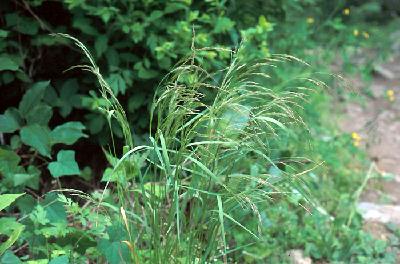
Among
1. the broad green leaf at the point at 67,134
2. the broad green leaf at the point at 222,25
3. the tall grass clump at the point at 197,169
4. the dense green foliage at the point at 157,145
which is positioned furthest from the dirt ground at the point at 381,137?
the broad green leaf at the point at 67,134

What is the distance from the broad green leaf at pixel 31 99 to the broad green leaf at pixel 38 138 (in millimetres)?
102

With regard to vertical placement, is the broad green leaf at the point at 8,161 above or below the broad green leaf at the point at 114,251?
above

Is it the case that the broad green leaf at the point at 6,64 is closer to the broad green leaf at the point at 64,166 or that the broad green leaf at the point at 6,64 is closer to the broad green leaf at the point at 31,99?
the broad green leaf at the point at 31,99

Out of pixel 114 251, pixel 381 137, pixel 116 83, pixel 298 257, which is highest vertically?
pixel 116 83

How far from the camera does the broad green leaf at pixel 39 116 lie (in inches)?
106

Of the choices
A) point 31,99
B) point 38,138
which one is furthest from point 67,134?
point 31,99

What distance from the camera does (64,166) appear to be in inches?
94.0

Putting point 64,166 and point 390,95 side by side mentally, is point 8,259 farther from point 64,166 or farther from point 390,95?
point 390,95

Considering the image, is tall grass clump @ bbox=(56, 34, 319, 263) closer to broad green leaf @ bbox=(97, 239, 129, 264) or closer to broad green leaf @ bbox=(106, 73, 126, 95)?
broad green leaf @ bbox=(97, 239, 129, 264)

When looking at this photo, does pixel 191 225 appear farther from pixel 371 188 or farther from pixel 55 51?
pixel 371 188

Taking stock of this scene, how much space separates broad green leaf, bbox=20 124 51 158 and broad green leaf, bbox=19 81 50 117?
102 millimetres

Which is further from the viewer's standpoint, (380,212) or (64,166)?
(380,212)

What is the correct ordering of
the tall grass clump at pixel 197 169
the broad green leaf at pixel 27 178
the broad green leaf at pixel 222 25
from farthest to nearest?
the broad green leaf at pixel 222 25
the broad green leaf at pixel 27 178
the tall grass clump at pixel 197 169

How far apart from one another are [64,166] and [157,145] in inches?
19.6
